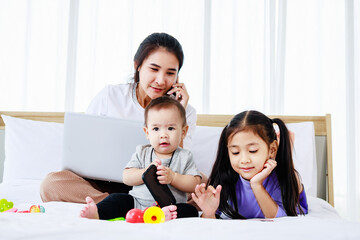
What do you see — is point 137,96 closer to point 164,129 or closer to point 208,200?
point 164,129

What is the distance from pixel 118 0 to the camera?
2844 millimetres

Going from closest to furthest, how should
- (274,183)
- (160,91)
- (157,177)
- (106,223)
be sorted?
(106,223) < (157,177) < (274,183) < (160,91)

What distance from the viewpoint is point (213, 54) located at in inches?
109

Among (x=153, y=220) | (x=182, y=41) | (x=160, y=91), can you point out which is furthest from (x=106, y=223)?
(x=182, y=41)

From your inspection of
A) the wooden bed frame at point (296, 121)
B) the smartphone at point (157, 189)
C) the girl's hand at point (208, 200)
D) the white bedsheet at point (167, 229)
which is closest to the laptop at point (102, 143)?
the smartphone at point (157, 189)

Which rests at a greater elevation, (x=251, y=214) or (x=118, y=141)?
(x=118, y=141)

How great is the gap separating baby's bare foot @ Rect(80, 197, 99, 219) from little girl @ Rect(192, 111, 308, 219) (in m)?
A: 0.31

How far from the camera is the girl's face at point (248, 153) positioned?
4.10 feet

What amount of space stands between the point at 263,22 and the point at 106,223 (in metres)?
2.36

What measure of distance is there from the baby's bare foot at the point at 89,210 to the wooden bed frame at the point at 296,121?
1.45 meters

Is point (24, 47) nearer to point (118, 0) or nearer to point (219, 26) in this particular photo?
point (118, 0)

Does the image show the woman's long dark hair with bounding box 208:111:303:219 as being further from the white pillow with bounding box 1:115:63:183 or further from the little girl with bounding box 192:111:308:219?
the white pillow with bounding box 1:115:63:183

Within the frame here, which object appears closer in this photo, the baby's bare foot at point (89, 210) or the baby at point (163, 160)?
the baby's bare foot at point (89, 210)

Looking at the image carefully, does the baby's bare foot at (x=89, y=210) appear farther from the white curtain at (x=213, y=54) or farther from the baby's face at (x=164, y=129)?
the white curtain at (x=213, y=54)
